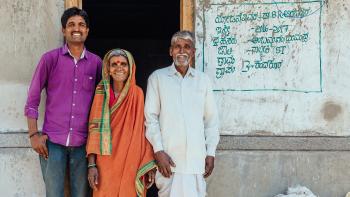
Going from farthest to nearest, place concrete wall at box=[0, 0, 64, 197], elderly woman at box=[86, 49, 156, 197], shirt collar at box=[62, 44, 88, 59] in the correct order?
concrete wall at box=[0, 0, 64, 197] < shirt collar at box=[62, 44, 88, 59] < elderly woman at box=[86, 49, 156, 197]

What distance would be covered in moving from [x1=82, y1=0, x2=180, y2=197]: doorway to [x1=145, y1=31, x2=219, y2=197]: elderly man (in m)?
3.22

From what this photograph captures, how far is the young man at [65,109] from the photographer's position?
374 cm

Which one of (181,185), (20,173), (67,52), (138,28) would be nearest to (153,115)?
(181,185)

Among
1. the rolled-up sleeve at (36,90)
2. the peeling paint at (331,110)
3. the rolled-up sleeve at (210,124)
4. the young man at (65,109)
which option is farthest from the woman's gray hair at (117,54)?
the peeling paint at (331,110)

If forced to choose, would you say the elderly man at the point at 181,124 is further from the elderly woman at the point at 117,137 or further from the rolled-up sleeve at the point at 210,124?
the elderly woman at the point at 117,137

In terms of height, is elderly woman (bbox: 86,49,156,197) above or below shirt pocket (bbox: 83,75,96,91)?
below

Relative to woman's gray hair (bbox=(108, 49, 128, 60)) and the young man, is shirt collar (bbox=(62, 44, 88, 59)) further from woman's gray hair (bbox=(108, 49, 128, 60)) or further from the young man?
woman's gray hair (bbox=(108, 49, 128, 60))

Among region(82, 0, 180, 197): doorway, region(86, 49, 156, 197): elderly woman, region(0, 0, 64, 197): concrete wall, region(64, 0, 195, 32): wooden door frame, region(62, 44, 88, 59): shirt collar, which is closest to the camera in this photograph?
region(86, 49, 156, 197): elderly woman

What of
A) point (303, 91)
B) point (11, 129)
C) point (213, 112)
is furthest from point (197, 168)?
point (11, 129)

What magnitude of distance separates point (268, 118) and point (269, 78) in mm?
360

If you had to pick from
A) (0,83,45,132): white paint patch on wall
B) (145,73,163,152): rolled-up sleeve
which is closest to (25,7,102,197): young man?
(145,73,163,152): rolled-up sleeve

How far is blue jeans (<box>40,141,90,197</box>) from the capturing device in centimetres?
372

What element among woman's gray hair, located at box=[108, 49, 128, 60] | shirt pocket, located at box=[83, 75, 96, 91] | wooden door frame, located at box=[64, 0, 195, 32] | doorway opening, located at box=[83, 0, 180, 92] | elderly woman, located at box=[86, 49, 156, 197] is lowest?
elderly woman, located at box=[86, 49, 156, 197]

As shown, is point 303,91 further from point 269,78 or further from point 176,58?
point 176,58
